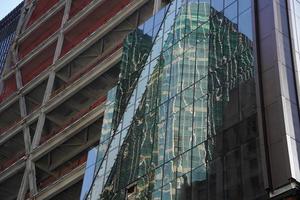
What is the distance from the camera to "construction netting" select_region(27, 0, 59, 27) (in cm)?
7556

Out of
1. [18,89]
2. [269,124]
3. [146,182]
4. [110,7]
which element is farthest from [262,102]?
[18,89]

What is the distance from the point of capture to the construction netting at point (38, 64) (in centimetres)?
6806

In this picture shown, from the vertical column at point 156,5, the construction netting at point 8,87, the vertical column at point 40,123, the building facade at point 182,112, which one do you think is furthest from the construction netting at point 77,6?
the vertical column at point 156,5

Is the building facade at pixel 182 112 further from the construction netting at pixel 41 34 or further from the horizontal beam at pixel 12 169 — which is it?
the construction netting at pixel 41 34

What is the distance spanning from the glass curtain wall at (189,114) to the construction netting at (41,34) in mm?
30298

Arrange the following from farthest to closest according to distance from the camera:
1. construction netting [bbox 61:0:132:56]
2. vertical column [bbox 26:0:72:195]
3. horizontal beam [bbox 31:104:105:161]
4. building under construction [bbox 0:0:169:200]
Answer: construction netting [bbox 61:0:132:56], vertical column [bbox 26:0:72:195], building under construction [bbox 0:0:169:200], horizontal beam [bbox 31:104:105:161]

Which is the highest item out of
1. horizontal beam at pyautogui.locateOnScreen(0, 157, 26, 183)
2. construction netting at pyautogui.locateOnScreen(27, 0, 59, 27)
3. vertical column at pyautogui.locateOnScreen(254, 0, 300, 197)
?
construction netting at pyautogui.locateOnScreen(27, 0, 59, 27)

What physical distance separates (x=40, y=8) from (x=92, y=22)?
15602 millimetres

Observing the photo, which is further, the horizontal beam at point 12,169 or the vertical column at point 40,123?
the horizontal beam at point 12,169

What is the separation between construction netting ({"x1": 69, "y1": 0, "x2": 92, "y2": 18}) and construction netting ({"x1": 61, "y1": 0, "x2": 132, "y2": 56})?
278 centimetres

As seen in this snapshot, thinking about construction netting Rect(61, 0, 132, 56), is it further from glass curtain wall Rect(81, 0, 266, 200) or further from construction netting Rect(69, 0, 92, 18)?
glass curtain wall Rect(81, 0, 266, 200)

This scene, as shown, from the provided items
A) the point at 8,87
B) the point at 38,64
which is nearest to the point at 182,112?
the point at 38,64

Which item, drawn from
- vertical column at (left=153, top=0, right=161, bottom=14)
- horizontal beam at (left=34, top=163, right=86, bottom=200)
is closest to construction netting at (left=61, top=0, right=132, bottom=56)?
vertical column at (left=153, top=0, right=161, bottom=14)

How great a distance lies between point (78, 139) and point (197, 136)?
23.9 m
